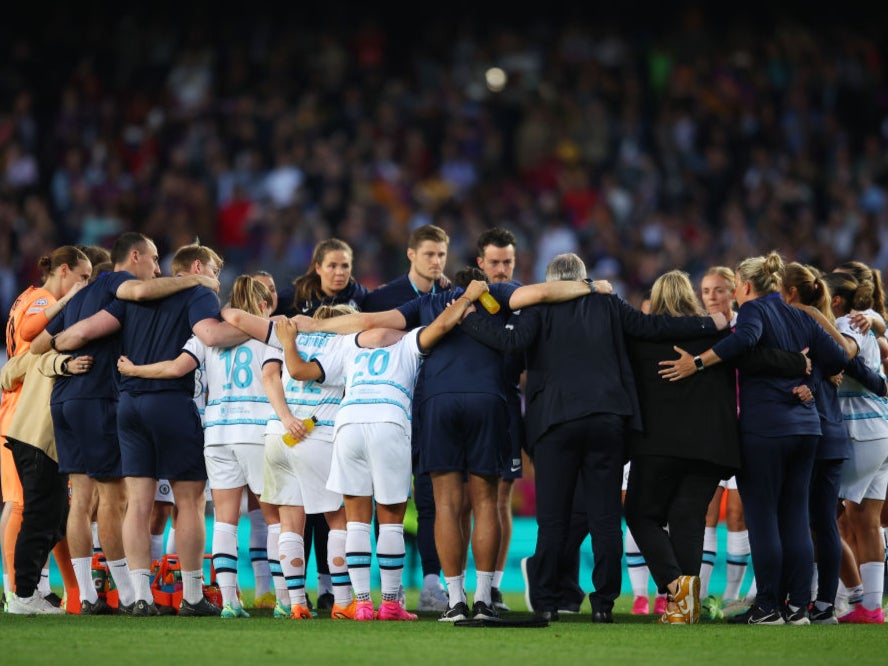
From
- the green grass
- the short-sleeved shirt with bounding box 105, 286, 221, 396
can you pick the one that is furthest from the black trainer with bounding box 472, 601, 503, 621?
the short-sleeved shirt with bounding box 105, 286, 221, 396

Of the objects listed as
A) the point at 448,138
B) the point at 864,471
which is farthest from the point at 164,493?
the point at 448,138

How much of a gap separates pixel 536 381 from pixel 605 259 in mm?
9093

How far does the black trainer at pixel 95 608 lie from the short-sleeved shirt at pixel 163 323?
1412 millimetres

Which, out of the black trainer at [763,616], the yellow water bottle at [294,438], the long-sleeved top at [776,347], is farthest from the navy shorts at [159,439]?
the black trainer at [763,616]

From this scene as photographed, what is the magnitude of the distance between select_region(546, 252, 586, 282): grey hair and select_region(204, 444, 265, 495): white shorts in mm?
2143

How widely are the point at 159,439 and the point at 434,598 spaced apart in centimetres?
224

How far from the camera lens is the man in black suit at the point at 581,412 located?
318 inches

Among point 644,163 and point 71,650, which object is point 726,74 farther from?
point 71,650

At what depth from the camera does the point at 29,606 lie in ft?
29.0

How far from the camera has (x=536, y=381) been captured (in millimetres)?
8312

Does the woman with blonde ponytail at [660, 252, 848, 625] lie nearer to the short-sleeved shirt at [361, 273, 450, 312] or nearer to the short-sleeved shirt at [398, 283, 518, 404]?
the short-sleeved shirt at [398, 283, 518, 404]

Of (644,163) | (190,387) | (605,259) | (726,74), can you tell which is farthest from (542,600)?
(726,74)

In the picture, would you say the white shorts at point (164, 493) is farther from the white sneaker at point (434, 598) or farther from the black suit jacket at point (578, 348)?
the black suit jacket at point (578, 348)

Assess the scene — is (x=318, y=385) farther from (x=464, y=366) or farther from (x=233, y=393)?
(x=464, y=366)
